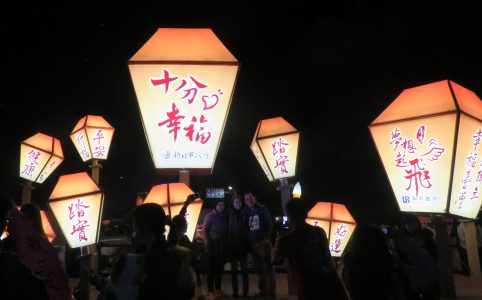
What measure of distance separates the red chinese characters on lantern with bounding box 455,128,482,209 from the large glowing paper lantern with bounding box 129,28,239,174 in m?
3.63

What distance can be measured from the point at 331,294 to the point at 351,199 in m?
22.6

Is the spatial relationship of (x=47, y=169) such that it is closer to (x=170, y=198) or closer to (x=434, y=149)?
(x=170, y=198)

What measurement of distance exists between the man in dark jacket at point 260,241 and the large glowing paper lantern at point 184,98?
4.41 meters

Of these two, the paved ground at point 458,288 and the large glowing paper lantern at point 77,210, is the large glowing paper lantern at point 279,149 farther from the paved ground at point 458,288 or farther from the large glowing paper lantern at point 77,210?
the large glowing paper lantern at point 77,210

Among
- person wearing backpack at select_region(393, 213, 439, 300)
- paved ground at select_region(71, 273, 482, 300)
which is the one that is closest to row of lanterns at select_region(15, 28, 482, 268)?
person wearing backpack at select_region(393, 213, 439, 300)

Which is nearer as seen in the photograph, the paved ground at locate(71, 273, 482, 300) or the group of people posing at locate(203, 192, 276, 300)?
the group of people posing at locate(203, 192, 276, 300)

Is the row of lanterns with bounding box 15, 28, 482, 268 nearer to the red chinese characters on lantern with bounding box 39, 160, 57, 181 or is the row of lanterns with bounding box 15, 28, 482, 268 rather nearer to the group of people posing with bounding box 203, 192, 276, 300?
the group of people posing with bounding box 203, 192, 276, 300

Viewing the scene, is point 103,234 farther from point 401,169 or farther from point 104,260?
point 401,169

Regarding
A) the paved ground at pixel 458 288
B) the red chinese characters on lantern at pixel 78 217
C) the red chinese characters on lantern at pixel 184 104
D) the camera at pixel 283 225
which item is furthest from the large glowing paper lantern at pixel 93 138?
the red chinese characters on lantern at pixel 184 104

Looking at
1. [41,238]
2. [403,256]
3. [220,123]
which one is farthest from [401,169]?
[41,238]

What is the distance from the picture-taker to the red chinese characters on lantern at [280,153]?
9.69 metres

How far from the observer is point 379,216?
897 inches

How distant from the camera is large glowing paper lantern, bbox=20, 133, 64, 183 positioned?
11.3m

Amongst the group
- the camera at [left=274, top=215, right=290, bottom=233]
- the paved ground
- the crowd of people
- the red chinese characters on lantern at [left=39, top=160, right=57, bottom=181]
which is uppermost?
the red chinese characters on lantern at [left=39, top=160, right=57, bottom=181]
